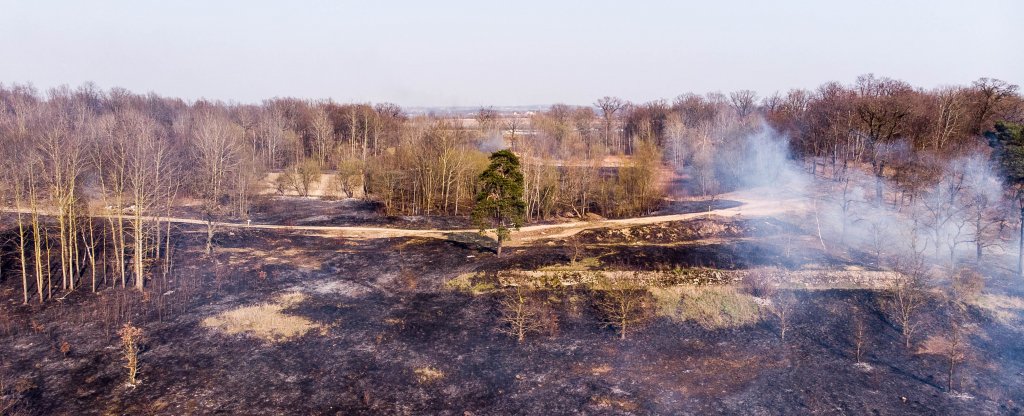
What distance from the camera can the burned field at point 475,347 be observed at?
71.7ft

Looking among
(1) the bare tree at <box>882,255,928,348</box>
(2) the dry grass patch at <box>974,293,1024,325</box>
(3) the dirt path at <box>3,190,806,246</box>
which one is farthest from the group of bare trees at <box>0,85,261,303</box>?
(2) the dry grass patch at <box>974,293,1024,325</box>

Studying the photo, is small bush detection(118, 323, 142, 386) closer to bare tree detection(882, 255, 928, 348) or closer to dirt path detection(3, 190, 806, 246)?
dirt path detection(3, 190, 806, 246)

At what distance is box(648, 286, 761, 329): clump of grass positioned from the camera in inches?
1176

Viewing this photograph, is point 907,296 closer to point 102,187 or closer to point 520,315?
point 520,315

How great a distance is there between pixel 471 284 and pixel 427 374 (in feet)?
36.6

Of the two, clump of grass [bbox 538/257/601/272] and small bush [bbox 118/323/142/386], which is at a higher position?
clump of grass [bbox 538/257/601/272]

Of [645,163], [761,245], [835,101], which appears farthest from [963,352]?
[835,101]

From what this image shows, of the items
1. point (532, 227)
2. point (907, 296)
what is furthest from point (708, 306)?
point (532, 227)

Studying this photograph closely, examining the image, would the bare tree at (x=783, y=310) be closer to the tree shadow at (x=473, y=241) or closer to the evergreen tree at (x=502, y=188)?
the evergreen tree at (x=502, y=188)

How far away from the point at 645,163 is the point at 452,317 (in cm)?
3365

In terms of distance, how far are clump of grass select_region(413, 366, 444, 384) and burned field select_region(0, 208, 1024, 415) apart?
8 centimetres

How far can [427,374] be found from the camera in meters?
24.2

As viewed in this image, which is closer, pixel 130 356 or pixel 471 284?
pixel 130 356

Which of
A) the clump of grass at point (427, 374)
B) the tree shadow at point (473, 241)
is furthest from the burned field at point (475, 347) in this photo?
the tree shadow at point (473, 241)
